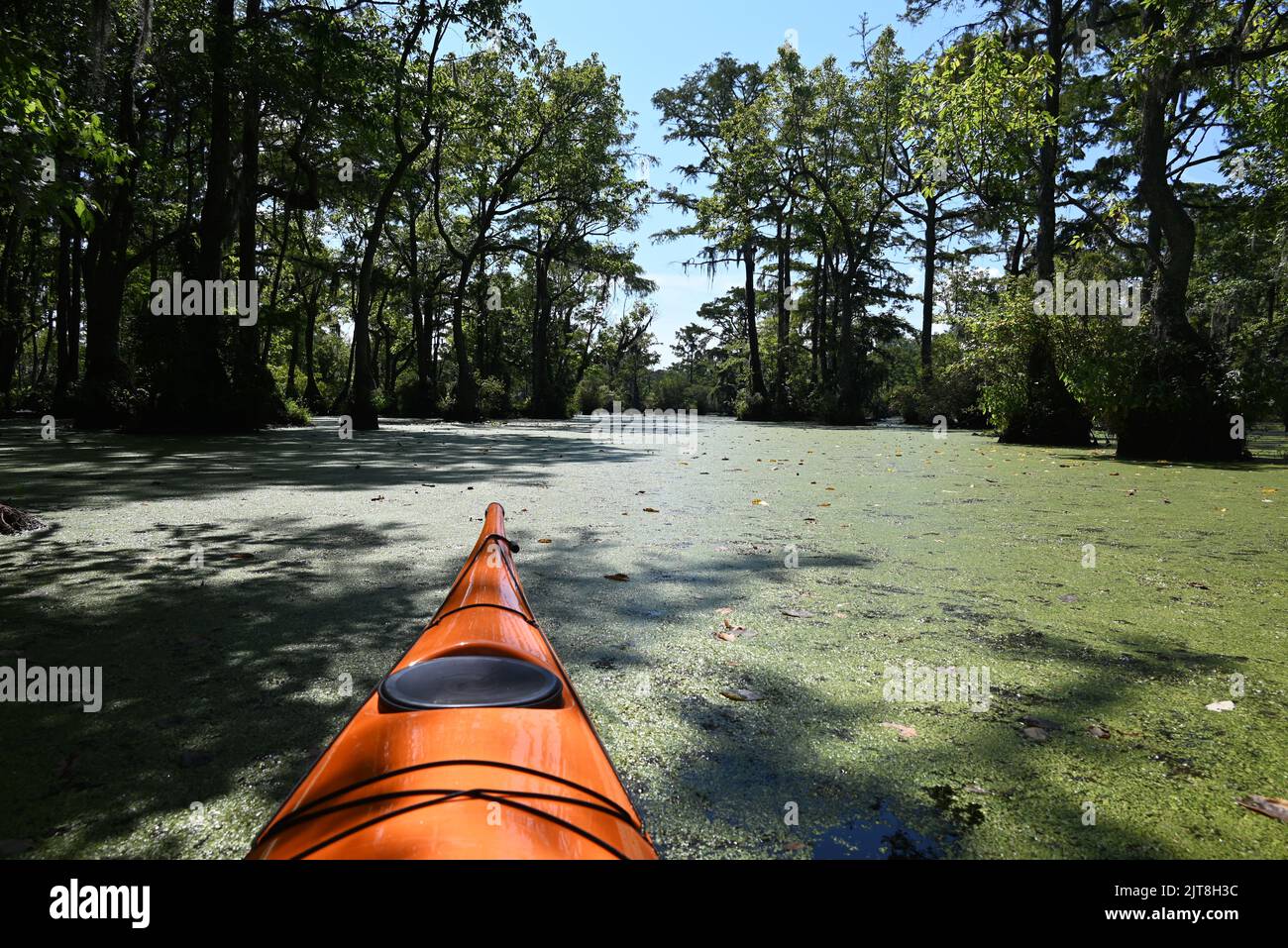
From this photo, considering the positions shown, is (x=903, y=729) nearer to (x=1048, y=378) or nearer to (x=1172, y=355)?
(x=1172, y=355)

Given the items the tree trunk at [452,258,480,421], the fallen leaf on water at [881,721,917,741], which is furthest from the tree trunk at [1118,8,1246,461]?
the tree trunk at [452,258,480,421]

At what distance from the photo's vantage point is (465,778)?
0.95 metres

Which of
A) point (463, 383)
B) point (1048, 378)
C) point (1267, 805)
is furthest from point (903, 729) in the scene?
point (463, 383)

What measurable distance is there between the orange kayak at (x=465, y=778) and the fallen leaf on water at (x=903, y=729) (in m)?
1.11

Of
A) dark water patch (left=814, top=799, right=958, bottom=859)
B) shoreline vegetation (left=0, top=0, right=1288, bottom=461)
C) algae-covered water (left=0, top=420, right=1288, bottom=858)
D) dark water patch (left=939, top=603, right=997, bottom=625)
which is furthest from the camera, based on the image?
shoreline vegetation (left=0, top=0, right=1288, bottom=461)

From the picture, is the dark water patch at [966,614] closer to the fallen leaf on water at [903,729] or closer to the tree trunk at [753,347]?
the fallen leaf on water at [903,729]

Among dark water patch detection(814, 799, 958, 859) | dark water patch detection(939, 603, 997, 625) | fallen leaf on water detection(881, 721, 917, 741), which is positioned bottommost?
dark water patch detection(814, 799, 958, 859)

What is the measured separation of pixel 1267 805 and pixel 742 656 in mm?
1426

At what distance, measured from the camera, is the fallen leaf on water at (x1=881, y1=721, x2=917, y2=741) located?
188 cm

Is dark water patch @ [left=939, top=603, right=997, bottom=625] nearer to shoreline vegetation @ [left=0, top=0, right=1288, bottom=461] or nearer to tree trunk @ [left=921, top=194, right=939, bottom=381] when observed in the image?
shoreline vegetation @ [left=0, top=0, right=1288, bottom=461]

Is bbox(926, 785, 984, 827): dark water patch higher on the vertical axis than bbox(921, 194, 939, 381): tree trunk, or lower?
lower

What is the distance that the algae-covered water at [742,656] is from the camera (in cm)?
150

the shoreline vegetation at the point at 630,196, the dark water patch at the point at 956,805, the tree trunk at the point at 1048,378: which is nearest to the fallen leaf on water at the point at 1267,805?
the dark water patch at the point at 956,805
